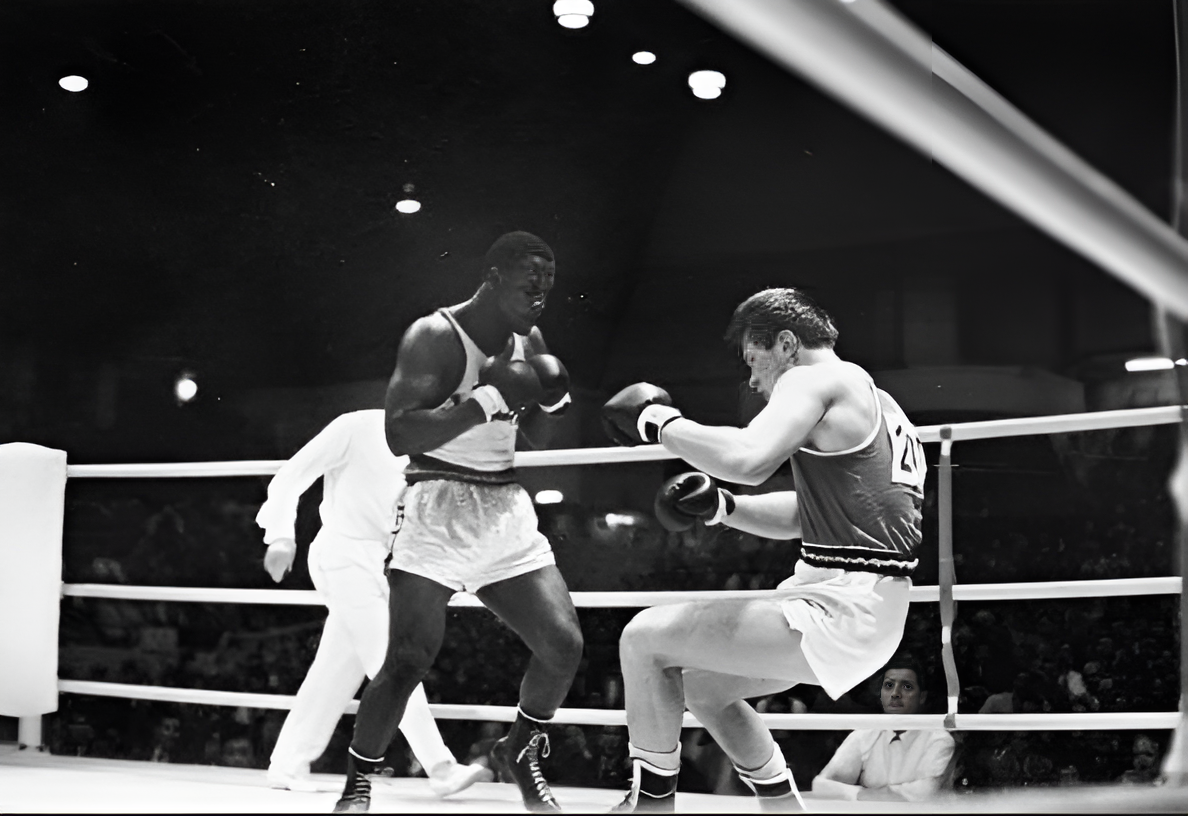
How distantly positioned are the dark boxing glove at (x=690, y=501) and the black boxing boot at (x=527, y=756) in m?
0.53

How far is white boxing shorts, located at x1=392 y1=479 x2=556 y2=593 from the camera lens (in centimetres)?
231

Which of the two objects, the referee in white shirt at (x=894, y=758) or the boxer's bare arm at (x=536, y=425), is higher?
the boxer's bare arm at (x=536, y=425)

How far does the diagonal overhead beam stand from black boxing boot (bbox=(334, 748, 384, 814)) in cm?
183

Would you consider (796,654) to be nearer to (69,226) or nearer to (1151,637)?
(1151,637)

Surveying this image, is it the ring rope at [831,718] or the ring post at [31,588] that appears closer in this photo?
the ring rope at [831,718]

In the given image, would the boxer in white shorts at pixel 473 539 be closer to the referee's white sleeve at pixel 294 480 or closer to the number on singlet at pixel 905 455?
the referee's white sleeve at pixel 294 480

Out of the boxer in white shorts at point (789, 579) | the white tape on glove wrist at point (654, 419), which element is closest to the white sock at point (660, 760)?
the boxer in white shorts at point (789, 579)

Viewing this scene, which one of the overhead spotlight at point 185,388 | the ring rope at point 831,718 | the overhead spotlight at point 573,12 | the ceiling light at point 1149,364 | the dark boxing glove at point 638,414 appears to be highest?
the overhead spotlight at point 573,12

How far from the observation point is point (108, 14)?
104 inches

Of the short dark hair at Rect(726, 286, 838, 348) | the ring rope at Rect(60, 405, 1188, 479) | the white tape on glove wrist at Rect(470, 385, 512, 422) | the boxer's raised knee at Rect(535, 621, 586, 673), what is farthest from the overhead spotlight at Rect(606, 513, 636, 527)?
the short dark hair at Rect(726, 286, 838, 348)

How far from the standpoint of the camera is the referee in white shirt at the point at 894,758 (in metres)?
2.30

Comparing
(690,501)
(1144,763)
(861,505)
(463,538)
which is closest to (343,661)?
(463,538)

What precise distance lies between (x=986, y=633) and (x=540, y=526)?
102cm

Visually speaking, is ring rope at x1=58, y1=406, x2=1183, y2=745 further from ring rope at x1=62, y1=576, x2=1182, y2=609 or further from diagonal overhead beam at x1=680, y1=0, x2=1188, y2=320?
diagonal overhead beam at x1=680, y1=0, x2=1188, y2=320
